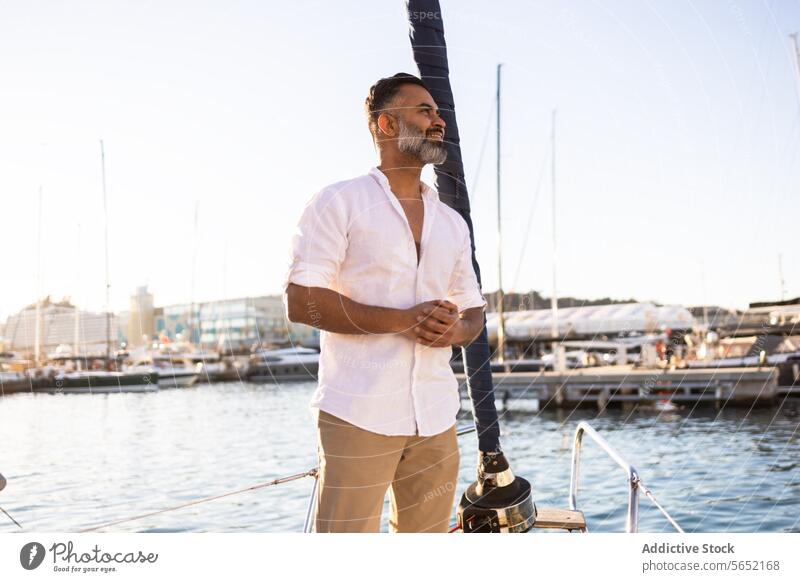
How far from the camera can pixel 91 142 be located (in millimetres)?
1685

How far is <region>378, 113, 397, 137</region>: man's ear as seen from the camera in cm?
121

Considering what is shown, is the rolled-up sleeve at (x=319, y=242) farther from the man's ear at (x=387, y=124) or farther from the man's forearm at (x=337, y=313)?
the man's ear at (x=387, y=124)

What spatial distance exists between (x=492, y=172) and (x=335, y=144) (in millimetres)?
448

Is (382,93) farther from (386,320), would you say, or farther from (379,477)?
(379,477)

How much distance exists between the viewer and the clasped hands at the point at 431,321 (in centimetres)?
112

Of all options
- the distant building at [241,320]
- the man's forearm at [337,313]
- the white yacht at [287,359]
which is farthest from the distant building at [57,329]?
the man's forearm at [337,313]

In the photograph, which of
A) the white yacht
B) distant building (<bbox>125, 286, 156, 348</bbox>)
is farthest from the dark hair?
distant building (<bbox>125, 286, 156, 348</bbox>)

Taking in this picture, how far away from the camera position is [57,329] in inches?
68.4

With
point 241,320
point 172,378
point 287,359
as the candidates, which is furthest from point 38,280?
point 172,378

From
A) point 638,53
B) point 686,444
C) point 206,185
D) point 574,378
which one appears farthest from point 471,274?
point 574,378

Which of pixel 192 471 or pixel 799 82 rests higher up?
pixel 799 82

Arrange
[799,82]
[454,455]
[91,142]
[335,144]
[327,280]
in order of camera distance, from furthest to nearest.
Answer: [799,82] < [91,142] < [335,144] < [454,455] < [327,280]

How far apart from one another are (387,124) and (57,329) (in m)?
1.00

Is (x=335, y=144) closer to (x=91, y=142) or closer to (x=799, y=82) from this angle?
(x=91, y=142)
